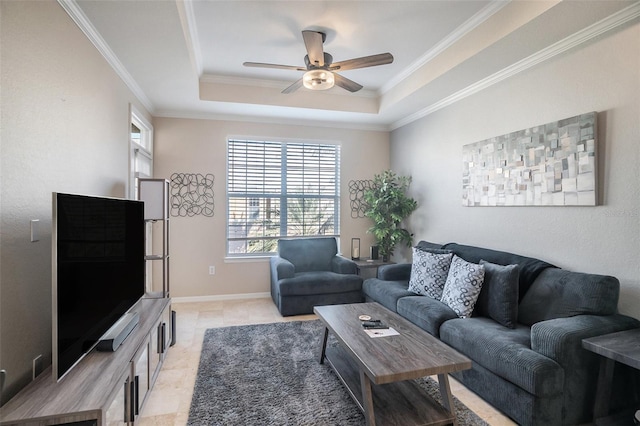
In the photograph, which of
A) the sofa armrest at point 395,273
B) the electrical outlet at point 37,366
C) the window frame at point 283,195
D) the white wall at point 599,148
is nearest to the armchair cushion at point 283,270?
the window frame at point 283,195

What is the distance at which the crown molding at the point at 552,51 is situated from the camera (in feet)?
→ 7.09

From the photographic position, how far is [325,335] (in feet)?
9.00

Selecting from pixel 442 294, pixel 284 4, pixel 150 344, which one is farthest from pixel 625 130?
pixel 150 344

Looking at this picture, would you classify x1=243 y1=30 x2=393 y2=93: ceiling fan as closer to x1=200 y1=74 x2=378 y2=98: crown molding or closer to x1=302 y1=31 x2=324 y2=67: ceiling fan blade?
x1=302 y1=31 x2=324 y2=67: ceiling fan blade

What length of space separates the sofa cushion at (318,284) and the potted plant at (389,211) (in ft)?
2.80

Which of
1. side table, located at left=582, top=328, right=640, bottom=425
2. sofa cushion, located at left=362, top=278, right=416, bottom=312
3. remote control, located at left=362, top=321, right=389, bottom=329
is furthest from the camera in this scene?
sofa cushion, located at left=362, top=278, right=416, bottom=312

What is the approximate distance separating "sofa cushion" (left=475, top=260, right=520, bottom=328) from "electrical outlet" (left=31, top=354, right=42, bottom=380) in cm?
296

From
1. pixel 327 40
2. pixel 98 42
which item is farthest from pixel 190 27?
pixel 327 40

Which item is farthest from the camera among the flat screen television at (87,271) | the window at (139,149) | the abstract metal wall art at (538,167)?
the window at (139,149)

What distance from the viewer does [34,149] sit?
5.55 ft

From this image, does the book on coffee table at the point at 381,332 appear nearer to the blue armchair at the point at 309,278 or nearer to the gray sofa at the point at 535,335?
the gray sofa at the point at 535,335

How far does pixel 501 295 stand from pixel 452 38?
2280 millimetres

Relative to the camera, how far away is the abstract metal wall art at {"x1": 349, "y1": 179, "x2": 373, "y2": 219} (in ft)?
17.1

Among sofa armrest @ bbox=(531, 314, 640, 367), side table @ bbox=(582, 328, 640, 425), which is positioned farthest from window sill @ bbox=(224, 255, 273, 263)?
side table @ bbox=(582, 328, 640, 425)
